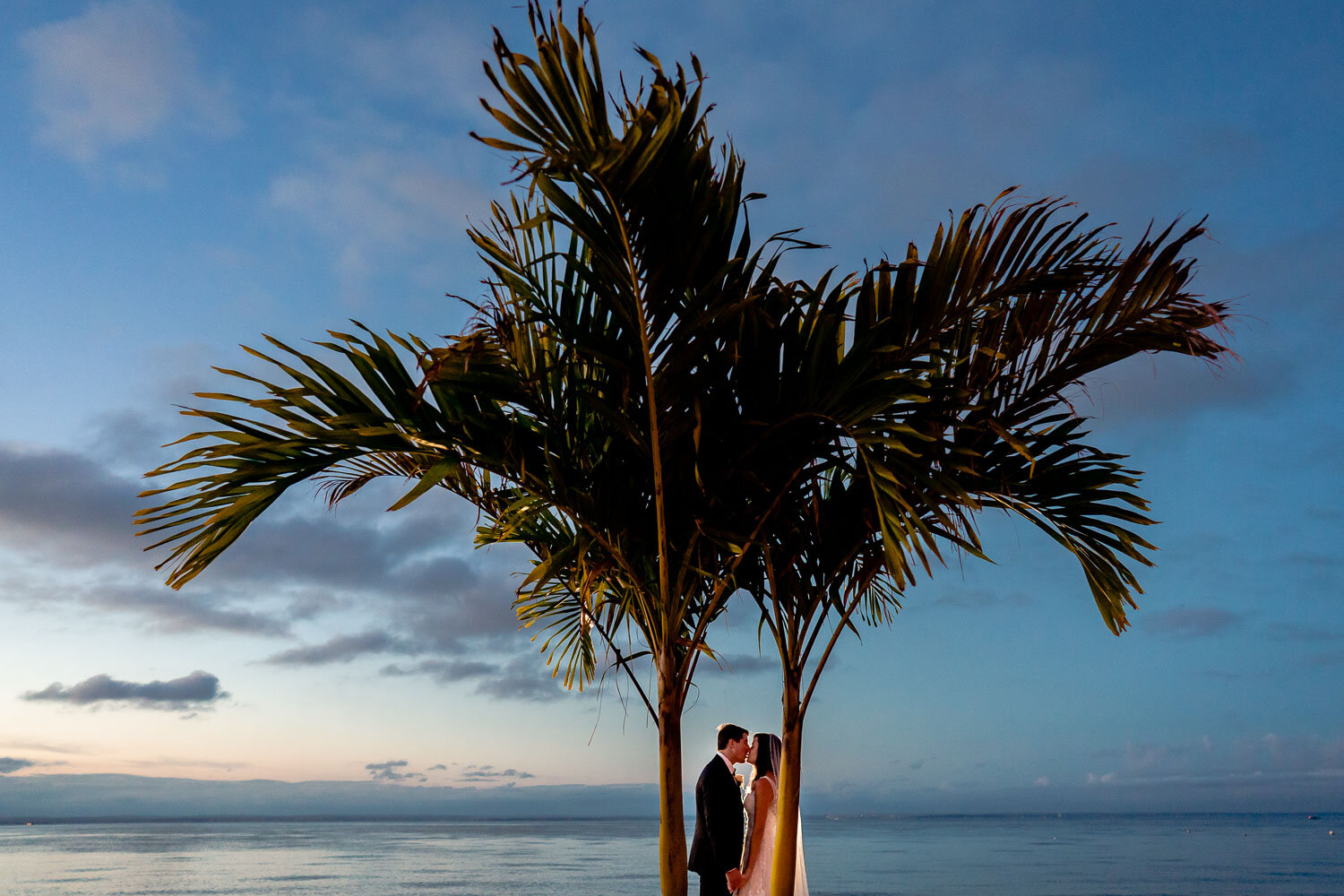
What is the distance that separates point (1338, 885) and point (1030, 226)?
16.4m

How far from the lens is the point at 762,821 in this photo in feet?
16.8

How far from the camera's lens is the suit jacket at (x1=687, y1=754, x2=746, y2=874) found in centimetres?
489

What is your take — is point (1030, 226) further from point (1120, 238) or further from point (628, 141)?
point (628, 141)

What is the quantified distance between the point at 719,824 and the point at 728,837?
3.4 inches

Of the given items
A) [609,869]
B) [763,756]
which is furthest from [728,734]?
[609,869]

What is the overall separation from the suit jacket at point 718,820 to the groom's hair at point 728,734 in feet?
0.23

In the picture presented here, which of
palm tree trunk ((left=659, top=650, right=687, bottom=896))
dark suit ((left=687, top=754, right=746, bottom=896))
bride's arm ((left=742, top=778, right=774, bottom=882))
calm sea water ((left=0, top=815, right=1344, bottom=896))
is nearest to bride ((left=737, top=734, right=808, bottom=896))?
bride's arm ((left=742, top=778, right=774, bottom=882))

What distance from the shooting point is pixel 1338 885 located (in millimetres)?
15438

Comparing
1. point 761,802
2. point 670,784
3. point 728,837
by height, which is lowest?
point 728,837

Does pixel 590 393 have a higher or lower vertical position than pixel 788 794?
higher

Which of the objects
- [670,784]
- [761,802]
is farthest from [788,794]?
[670,784]

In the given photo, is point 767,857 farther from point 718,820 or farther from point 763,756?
point 763,756

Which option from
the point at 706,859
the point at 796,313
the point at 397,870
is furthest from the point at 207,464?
the point at 397,870

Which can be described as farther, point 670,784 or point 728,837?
point 728,837
